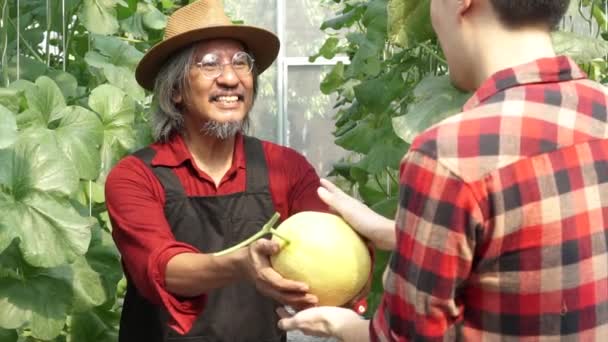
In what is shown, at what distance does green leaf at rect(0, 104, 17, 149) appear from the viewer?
85.0 inches

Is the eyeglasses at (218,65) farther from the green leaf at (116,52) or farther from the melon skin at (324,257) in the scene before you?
the green leaf at (116,52)

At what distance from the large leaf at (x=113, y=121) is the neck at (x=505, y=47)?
178 centimetres

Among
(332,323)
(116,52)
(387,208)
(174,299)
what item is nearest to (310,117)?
(116,52)

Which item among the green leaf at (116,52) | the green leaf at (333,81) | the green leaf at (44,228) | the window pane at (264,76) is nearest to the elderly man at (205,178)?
the green leaf at (44,228)

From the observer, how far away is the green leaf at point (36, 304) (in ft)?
8.25

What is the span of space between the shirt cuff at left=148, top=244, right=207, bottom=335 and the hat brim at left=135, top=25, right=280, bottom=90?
1.67ft

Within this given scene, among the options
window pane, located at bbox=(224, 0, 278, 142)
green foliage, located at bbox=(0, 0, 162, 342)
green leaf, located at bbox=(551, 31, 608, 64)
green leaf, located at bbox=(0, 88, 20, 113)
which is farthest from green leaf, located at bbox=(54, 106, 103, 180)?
window pane, located at bbox=(224, 0, 278, 142)

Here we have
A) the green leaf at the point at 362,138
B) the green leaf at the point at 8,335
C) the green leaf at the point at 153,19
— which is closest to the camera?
the green leaf at the point at 8,335

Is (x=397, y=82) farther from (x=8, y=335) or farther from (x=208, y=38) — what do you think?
(x=8, y=335)

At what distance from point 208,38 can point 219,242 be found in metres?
0.42

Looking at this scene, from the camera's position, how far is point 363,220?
1723 millimetres

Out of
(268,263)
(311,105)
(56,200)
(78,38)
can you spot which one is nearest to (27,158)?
(56,200)

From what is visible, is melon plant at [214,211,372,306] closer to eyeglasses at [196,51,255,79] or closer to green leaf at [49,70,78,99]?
eyeglasses at [196,51,255,79]

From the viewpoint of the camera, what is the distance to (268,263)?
175 cm
